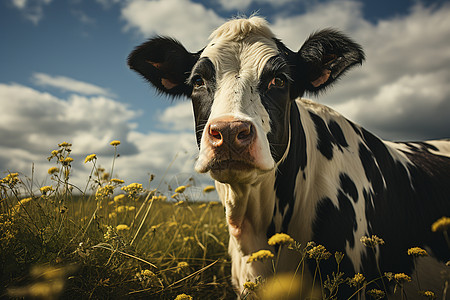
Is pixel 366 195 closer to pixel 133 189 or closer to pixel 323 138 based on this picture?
pixel 323 138

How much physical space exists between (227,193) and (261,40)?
1.45 m

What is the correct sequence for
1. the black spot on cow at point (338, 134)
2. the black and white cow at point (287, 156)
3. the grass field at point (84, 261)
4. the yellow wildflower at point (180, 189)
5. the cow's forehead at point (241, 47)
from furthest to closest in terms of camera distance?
the yellow wildflower at point (180, 189)
the black spot on cow at point (338, 134)
the cow's forehead at point (241, 47)
the black and white cow at point (287, 156)
the grass field at point (84, 261)

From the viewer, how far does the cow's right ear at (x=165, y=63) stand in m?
3.65

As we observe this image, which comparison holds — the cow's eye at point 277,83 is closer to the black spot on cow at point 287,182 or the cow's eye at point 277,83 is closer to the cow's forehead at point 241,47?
the cow's forehead at point 241,47

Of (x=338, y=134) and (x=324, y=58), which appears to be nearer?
(x=324, y=58)

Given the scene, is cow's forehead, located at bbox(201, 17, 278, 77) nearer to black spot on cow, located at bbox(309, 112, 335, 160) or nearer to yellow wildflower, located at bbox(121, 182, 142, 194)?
black spot on cow, located at bbox(309, 112, 335, 160)

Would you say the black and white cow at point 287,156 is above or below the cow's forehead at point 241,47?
below

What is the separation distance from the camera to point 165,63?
149 inches

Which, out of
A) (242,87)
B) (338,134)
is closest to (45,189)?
(242,87)

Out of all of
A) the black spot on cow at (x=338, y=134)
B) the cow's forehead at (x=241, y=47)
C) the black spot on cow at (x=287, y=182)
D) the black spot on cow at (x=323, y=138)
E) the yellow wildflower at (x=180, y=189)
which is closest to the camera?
the cow's forehead at (x=241, y=47)

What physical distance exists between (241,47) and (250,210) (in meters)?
1.46

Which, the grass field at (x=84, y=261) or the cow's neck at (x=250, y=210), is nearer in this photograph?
the grass field at (x=84, y=261)

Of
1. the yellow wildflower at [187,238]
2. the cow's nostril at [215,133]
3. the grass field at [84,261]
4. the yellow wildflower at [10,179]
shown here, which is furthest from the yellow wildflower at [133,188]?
the yellow wildflower at [187,238]

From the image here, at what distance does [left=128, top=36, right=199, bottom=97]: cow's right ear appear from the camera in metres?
3.65
